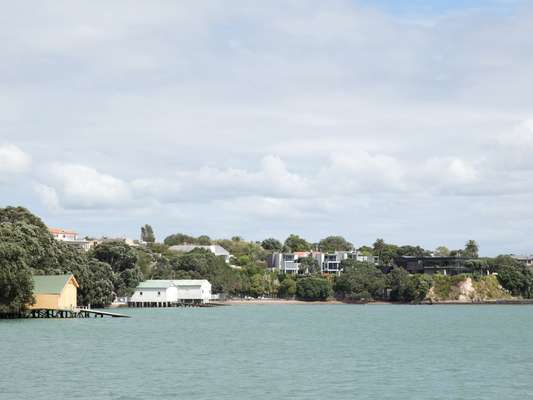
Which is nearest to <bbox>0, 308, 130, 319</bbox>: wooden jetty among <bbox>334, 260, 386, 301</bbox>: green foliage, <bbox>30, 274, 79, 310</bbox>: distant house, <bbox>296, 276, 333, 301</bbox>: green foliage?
<bbox>30, 274, 79, 310</bbox>: distant house

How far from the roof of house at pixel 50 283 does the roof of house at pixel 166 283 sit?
181ft

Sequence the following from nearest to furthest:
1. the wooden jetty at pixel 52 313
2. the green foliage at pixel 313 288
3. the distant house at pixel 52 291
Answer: the wooden jetty at pixel 52 313, the distant house at pixel 52 291, the green foliage at pixel 313 288

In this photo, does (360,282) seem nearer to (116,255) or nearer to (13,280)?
(116,255)

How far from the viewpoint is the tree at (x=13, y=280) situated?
85.6m

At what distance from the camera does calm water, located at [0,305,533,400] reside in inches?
1715

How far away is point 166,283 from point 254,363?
10455 cm

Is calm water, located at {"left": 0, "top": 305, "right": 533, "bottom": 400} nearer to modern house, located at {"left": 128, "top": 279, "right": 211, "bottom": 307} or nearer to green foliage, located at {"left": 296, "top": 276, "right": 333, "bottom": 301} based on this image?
modern house, located at {"left": 128, "top": 279, "right": 211, "bottom": 307}

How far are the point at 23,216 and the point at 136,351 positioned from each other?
59.0m

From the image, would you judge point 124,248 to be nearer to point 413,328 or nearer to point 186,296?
point 186,296

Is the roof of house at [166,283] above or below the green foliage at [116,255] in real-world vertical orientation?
below

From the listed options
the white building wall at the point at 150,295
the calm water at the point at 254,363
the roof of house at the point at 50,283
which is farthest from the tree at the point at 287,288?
the calm water at the point at 254,363

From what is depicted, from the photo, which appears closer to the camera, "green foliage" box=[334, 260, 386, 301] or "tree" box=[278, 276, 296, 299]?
"green foliage" box=[334, 260, 386, 301]

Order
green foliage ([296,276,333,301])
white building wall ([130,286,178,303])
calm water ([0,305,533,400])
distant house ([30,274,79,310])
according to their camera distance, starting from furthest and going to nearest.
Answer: green foliage ([296,276,333,301]), white building wall ([130,286,178,303]), distant house ([30,274,79,310]), calm water ([0,305,533,400])

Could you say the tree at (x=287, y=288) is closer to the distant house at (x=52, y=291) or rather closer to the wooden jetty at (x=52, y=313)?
the wooden jetty at (x=52, y=313)
